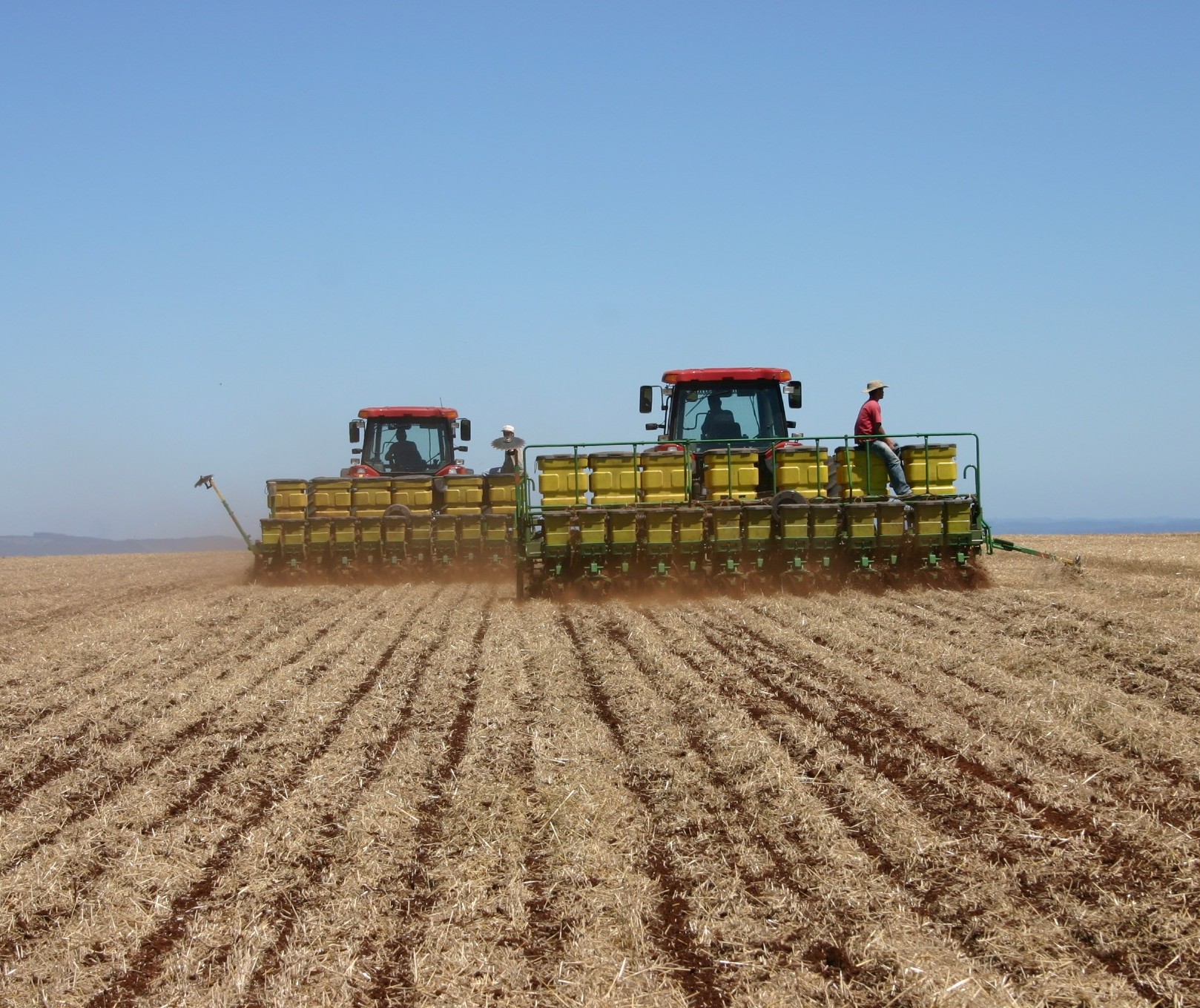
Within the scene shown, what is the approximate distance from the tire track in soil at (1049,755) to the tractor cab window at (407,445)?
11801mm

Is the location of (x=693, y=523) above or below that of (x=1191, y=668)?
above

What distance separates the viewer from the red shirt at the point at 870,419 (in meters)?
15.0

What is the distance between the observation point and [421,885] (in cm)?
500

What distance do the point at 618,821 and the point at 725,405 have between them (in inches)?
431

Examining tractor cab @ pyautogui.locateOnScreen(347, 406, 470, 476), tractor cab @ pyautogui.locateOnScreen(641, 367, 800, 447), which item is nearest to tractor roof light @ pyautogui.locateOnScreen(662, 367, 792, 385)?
tractor cab @ pyautogui.locateOnScreen(641, 367, 800, 447)

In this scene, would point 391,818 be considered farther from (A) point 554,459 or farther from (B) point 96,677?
(A) point 554,459

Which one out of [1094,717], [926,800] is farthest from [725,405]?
[926,800]

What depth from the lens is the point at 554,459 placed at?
14.5 metres

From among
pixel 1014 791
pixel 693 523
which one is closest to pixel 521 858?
pixel 1014 791

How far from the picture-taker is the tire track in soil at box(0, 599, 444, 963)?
15.5ft

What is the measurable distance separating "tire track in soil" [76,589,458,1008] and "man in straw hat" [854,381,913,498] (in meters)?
8.66

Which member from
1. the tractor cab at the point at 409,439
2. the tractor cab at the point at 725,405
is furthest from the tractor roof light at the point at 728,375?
the tractor cab at the point at 409,439

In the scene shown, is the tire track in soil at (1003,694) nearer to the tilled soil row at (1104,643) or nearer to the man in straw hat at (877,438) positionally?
the tilled soil row at (1104,643)

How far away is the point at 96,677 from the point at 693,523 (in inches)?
279
